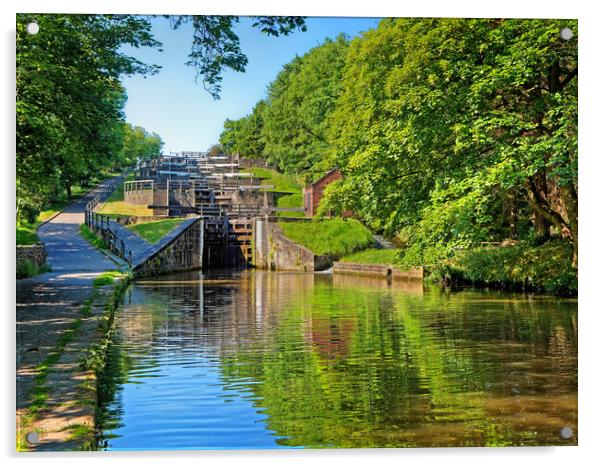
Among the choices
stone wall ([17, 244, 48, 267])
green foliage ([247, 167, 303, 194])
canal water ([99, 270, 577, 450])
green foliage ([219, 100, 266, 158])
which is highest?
green foliage ([247, 167, 303, 194])

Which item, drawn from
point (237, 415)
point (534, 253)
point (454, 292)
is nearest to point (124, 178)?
point (454, 292)

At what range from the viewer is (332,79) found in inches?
681

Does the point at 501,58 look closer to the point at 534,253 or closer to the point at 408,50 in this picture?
the point at 408,50

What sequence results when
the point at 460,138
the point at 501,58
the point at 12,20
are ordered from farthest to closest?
the point at 460,138
the point at 501,58
the point at 12,20

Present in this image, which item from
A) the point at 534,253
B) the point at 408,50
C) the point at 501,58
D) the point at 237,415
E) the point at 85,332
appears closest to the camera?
the point at 237,415

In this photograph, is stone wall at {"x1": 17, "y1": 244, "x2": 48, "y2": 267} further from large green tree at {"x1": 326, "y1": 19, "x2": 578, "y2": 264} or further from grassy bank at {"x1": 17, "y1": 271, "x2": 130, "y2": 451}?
grassy bank at {"x1": 17, "y1": 271, "x2": 130, "y2": 451}

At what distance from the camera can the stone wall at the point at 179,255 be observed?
1012 inches

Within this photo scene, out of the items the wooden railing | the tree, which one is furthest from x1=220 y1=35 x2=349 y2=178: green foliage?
the wooden railing

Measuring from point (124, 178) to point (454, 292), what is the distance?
896 centimetres

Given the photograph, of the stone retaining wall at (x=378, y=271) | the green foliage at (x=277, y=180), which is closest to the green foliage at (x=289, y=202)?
the green foliage at (x=277, y=180)

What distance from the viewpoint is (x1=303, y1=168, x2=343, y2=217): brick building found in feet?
75.9

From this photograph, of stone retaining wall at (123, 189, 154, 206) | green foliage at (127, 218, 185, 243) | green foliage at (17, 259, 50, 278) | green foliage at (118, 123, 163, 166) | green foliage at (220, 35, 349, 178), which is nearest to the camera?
green foliage at (118, 123, 163, 166)

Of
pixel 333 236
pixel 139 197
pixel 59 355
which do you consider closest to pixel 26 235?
pixel 139 197

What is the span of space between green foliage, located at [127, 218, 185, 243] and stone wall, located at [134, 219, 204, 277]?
27.3 inches
